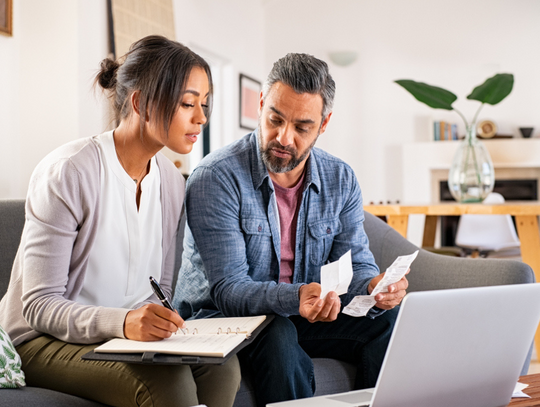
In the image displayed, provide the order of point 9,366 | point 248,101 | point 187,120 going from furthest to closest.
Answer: point 248,101
point 187,120
point 9,366

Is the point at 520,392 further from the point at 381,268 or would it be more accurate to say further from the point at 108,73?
the point at 108,73

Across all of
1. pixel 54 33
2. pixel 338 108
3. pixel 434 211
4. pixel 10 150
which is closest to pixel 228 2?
pixel 338 108

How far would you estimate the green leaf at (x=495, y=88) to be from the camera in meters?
2.94

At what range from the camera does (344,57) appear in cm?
604

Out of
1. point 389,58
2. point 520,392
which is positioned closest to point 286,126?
point 520,392

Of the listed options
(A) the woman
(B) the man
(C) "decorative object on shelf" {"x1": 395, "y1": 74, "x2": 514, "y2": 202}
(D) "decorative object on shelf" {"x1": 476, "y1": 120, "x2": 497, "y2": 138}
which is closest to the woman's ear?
(A) the woman

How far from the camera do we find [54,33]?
3172 mm

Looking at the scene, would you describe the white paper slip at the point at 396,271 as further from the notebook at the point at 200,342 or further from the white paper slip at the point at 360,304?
the notebook at the point at 200,342

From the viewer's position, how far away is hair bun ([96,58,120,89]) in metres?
1.49

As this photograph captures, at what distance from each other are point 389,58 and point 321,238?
16.0 ft

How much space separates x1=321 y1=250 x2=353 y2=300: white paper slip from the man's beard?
16.8 inches

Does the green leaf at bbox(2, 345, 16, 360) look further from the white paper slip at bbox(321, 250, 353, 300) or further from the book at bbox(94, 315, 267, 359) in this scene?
the white paper slip at bbox(321, 250, 353, 300)

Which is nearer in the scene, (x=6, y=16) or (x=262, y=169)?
(x=262, y=169)

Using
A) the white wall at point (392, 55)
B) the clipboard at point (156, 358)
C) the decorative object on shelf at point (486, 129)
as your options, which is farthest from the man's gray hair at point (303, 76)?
the decorative object on shelf at point (486, 129)
